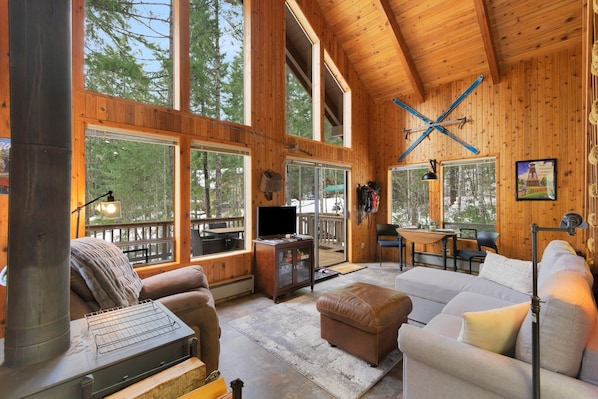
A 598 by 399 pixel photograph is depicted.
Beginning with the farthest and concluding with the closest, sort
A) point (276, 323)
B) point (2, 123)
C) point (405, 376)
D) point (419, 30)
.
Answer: point (419, 30)
point (276, 323)
point (2, 123)
point (405, 376)

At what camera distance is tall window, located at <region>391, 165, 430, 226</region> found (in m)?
5.63

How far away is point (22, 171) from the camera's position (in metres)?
0.93

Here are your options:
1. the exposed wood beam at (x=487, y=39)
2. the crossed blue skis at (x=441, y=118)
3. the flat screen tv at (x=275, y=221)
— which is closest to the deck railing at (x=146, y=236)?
the flat screen tv at (x=275, y=221)

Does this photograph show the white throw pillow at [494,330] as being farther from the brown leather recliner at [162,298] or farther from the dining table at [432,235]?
the dining table at [432,235]

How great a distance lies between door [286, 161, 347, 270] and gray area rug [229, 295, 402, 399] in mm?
1908

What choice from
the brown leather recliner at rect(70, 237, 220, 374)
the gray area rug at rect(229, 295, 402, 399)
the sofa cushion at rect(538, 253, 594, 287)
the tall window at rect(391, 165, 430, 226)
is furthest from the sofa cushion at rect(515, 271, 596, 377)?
the tall window at rect(391, 165, 430, 226)

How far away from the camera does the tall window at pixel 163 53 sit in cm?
300

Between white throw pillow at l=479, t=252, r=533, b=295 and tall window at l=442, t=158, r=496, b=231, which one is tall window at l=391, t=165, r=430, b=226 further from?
white throw pillow at l=479, t=252, r=533, b=295

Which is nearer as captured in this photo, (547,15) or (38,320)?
(38,320)

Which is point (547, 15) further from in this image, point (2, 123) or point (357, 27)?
point (2, 123)

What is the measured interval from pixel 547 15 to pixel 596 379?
16.7ft

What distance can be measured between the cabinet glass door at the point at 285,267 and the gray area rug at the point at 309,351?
1.30 feet

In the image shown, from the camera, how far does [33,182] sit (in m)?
0.94

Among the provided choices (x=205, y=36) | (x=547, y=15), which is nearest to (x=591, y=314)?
(x=205, y=36)
